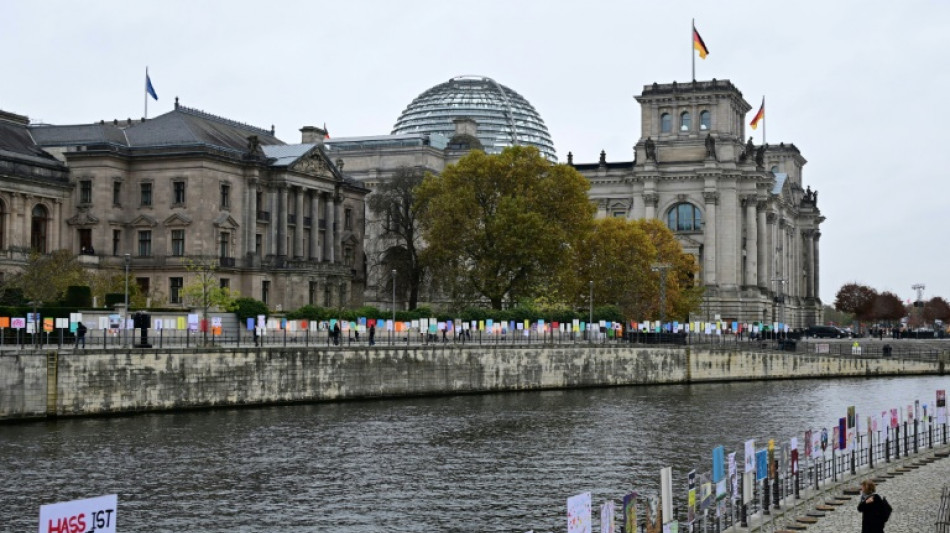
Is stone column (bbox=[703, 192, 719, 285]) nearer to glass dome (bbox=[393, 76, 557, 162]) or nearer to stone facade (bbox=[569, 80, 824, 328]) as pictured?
stone facade (bbox=[569, 80, 824, 328])

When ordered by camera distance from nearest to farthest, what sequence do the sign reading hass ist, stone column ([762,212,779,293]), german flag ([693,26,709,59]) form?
the sign reading hass ist, german flag ([693,26,709,59]), stone column ([762,212,779,293])

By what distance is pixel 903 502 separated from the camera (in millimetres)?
35656

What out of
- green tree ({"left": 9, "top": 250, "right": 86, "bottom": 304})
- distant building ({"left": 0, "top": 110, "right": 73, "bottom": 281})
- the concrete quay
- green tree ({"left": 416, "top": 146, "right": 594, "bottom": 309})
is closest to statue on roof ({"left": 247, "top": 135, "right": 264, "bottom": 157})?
distant building ({"left": 0, "top": 110, "right": 73, "bottom": 281})

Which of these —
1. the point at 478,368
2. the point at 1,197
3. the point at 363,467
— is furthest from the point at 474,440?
the point at 1,197

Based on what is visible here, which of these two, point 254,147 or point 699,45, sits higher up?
point 699,45

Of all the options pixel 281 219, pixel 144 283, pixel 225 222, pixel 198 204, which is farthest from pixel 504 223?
pixel 144 283

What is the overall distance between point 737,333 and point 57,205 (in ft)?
217

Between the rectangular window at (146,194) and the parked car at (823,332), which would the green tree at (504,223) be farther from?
the parked car at (823,332)

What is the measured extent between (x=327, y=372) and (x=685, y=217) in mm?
98048

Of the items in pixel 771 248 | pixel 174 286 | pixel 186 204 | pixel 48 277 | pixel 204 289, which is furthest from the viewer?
pixel 771 248

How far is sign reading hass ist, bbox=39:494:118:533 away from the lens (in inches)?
720

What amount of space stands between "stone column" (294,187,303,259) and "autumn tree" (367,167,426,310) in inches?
313

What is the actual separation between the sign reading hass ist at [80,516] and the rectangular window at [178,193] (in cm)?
8690

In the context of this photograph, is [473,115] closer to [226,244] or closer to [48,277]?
[226,244]
